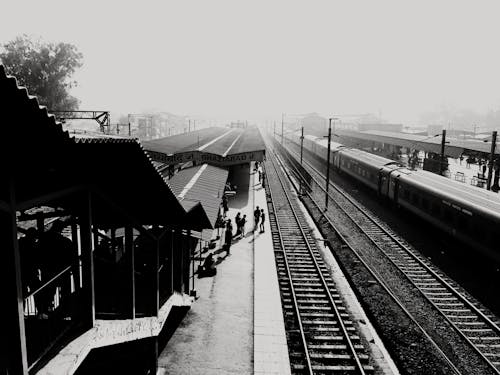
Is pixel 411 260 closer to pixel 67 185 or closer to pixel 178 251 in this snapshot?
pixel 178 251

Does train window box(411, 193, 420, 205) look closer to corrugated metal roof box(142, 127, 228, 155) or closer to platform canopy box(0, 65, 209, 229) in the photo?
corrugated metal roof box(142, 127, 228, 155)

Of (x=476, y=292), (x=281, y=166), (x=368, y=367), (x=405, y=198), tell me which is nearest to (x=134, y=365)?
(x=368, y=367)

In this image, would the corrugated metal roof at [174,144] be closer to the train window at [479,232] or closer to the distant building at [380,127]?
the train window at [479,232]

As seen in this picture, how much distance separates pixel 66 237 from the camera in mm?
8266

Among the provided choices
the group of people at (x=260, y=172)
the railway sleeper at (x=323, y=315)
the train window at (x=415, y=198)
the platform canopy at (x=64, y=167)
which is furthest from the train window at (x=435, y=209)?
the group of people at (x=260, y=172)

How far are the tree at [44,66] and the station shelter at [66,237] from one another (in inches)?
1802

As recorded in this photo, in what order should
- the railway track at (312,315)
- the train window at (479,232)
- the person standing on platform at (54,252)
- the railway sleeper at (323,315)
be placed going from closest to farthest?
the person standing on platform at (54,252) < the railway track at (312,315) < the railway sleeper at (323,315) < the train window at (479,232)

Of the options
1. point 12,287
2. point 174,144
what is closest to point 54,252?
point 12,287

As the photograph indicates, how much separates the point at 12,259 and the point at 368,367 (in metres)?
9.55

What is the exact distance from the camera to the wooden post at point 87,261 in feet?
23.2

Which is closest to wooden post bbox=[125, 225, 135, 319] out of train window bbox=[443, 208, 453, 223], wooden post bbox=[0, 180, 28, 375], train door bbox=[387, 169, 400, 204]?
wooden post bbox=[0, 180, 28, 375]

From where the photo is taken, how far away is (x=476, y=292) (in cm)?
1647

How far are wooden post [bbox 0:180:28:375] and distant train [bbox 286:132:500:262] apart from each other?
53.9 feet

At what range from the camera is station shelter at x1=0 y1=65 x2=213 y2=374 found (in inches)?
176
